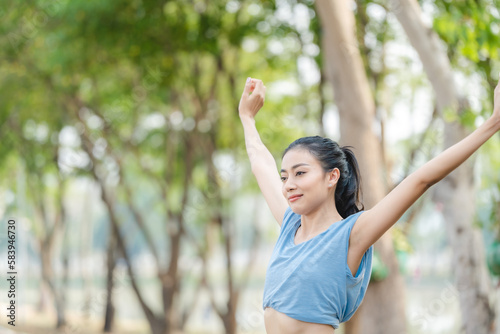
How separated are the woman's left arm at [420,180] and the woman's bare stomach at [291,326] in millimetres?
239

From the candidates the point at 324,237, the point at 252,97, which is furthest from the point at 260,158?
the point at 324,237

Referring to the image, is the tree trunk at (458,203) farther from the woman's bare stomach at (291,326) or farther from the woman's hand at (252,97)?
the woman's bare stomach at (291,326)

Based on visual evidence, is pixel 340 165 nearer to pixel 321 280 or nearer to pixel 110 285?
pixel 321 280

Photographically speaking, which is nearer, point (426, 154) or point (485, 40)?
point (485, 40)

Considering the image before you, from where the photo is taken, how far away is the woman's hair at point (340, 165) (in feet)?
6.19

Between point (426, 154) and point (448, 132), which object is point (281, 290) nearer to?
point (448, 132)

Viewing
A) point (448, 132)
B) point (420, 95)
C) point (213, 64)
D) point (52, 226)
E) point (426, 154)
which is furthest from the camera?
point (52, 226)

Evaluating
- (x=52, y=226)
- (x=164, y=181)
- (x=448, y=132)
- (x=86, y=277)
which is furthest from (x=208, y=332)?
(x=448, y=132)

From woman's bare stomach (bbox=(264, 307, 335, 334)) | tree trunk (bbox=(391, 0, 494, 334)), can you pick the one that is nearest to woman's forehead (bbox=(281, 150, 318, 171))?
woman's bare stomach (bbox=(264, 307, 335, 334))

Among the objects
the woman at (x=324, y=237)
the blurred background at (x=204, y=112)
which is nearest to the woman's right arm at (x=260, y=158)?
the woman at (x=324, y=237)

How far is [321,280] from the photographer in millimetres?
1770

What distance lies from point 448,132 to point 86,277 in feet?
41.3

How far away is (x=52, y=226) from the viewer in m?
15.9

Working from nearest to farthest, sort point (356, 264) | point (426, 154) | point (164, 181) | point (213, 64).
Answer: point (356, 264) < point (426, 154) < point (213, 64) < point (164, 181)
